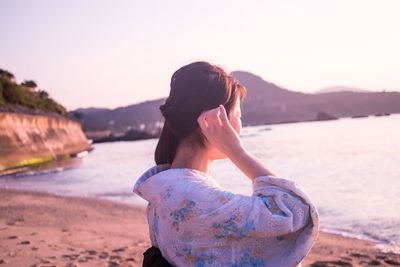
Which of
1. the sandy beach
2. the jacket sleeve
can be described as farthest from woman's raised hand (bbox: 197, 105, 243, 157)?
the sandy beach

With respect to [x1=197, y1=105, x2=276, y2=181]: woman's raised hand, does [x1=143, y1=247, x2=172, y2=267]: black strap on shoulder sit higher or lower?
lower

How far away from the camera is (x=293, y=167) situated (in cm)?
2481

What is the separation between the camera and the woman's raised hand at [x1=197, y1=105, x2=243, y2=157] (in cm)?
187

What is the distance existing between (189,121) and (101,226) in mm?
8244

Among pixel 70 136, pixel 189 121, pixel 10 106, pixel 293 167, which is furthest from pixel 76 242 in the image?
pixel 70 136

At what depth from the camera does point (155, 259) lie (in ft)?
6.35

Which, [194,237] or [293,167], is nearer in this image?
[194,237]

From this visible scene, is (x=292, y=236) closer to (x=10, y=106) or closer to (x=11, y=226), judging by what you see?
(x=11, y=226)

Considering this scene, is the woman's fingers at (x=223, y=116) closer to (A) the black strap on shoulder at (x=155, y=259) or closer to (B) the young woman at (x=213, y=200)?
(B) the young woman at (x=213, y=200)

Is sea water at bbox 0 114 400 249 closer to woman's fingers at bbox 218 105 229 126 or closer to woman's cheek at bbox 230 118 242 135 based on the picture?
woman's cheek at bbox 230 118 242 135

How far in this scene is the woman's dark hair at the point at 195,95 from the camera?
193cm

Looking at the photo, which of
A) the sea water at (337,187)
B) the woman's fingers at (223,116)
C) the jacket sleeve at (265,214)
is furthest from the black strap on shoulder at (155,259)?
the sea water at (337,187)

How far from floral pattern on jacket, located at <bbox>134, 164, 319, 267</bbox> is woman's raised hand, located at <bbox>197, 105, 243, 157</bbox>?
156mm

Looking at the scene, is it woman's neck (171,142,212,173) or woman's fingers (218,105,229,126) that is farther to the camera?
woman's neck (171,142,212,173)
